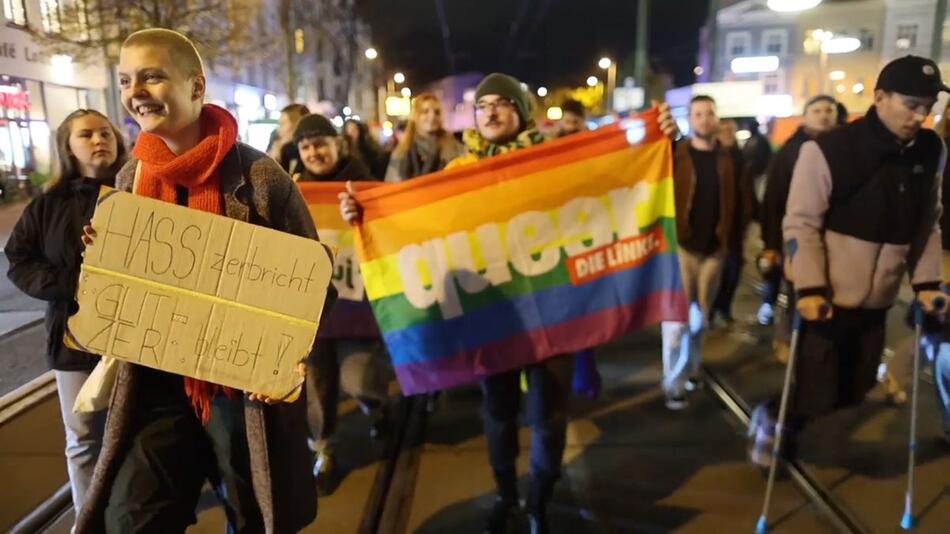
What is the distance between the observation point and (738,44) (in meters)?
49.1

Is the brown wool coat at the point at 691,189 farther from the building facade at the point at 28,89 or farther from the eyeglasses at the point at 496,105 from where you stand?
the building facade at the point at 28,89

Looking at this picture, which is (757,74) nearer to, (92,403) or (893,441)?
(893,441)

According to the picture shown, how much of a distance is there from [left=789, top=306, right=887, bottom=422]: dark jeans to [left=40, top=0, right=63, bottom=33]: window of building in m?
15.4

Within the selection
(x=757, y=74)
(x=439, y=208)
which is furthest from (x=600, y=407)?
(x=757, y=74)

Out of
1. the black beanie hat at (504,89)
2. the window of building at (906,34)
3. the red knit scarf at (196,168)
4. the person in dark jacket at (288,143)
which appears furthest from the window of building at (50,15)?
the window of building at (906,34)

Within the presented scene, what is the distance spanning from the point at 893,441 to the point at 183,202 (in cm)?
418

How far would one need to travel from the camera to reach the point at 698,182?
18.5ft

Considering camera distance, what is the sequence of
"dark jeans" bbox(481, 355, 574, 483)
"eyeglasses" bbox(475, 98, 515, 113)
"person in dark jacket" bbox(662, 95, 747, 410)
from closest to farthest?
"dark jeans" bbox(481, 355, 574, 483) → "eyeglasses" bbox(475, 98, 515, 113) → "person in dark jacket" bbox(662, 95, 747, 410)

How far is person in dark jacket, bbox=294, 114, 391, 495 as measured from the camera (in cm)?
411

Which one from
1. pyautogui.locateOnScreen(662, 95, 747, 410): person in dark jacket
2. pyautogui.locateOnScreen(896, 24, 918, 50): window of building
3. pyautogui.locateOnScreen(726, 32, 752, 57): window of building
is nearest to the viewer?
pyautogui.locateOnScreen(662, 95, 747, 410): person in dark jacket

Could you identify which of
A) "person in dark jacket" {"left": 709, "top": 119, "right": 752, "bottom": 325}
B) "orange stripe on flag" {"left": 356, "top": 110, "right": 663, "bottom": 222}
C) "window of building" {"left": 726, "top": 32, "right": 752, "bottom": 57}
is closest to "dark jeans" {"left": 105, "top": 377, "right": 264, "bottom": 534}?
"orange stripe on flag" {"left": 356, "top": 110, "right": 663, "bottom": 222}

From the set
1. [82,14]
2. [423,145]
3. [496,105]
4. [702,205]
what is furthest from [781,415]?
[82,14]

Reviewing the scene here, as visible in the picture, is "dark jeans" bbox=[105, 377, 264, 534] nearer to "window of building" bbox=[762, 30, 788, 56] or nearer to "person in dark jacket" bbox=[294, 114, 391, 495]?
"person in dark jacket" bbox=[294, 114, 391, 495]

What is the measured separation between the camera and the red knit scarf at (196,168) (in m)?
2.19
